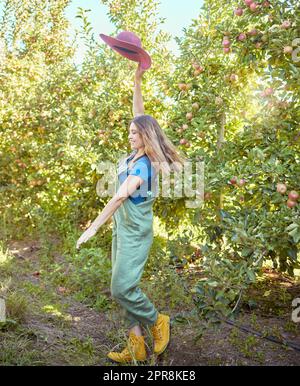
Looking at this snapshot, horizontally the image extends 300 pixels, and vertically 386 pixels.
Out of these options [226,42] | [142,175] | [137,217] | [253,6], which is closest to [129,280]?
[137,217]

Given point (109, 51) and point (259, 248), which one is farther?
point (109, 51)

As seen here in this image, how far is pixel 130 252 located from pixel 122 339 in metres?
0.75

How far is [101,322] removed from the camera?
12.1 ft

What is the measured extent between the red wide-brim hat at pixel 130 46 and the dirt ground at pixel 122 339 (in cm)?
174

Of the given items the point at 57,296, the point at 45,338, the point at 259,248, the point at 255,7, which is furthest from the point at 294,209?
the point at 57,296

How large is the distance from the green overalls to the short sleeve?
18cm

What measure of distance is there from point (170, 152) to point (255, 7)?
136 centimetres

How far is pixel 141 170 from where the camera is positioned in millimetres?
2783

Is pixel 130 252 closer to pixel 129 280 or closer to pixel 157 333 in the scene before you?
pixel 129 280

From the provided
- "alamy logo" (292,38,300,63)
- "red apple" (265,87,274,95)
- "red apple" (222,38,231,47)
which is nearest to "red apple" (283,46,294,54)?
"alamy logo" (292,38,300,63)

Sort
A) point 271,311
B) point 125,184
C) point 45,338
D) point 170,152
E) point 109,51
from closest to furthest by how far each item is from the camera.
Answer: point 125,184 → point 170,152 → point 45,338 → point 271,311 → point 109,51

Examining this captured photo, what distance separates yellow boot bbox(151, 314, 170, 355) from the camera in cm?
306

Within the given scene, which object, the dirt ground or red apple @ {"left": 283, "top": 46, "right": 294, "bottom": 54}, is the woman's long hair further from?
red apple @ {"left": 283, "top": 46, "right": 294, "bottom": 54}
